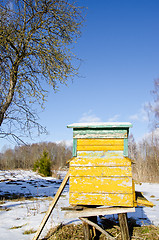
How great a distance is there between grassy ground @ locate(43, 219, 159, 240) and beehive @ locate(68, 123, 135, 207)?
3.54 ft

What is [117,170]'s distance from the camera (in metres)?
3.58

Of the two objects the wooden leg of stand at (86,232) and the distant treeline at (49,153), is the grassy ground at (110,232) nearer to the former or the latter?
the wooden leg of stand at (86,232)

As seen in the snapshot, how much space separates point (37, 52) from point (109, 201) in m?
6.04

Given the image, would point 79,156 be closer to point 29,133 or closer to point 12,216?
point 12,216

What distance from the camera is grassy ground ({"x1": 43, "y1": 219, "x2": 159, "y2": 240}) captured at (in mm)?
Answer: 4219

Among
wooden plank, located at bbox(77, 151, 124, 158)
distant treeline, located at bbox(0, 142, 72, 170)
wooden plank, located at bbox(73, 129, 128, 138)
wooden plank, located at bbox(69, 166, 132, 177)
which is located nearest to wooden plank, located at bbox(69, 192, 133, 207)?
wooden plank, located at bbox(69, 166, 132, 177)

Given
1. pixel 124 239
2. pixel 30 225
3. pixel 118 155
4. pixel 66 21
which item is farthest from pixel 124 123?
pixel 66 21

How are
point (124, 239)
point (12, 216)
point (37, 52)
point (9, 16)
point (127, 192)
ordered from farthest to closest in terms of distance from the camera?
point (37, 52) < point (9, 16) < point (12, 216) < point (124, 239) < point (127, 192)

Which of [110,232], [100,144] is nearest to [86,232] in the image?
[110,232]

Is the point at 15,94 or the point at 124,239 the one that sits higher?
the point at 15,94

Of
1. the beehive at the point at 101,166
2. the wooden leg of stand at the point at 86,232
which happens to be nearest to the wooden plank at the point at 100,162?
the beehive at the point at 101,166

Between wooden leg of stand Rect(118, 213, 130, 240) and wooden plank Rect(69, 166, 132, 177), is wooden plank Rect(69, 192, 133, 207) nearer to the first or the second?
wooden plank Rect(69, 166, 132, 177)

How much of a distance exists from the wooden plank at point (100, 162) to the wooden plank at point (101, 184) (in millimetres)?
232

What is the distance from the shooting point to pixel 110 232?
4.55 m
